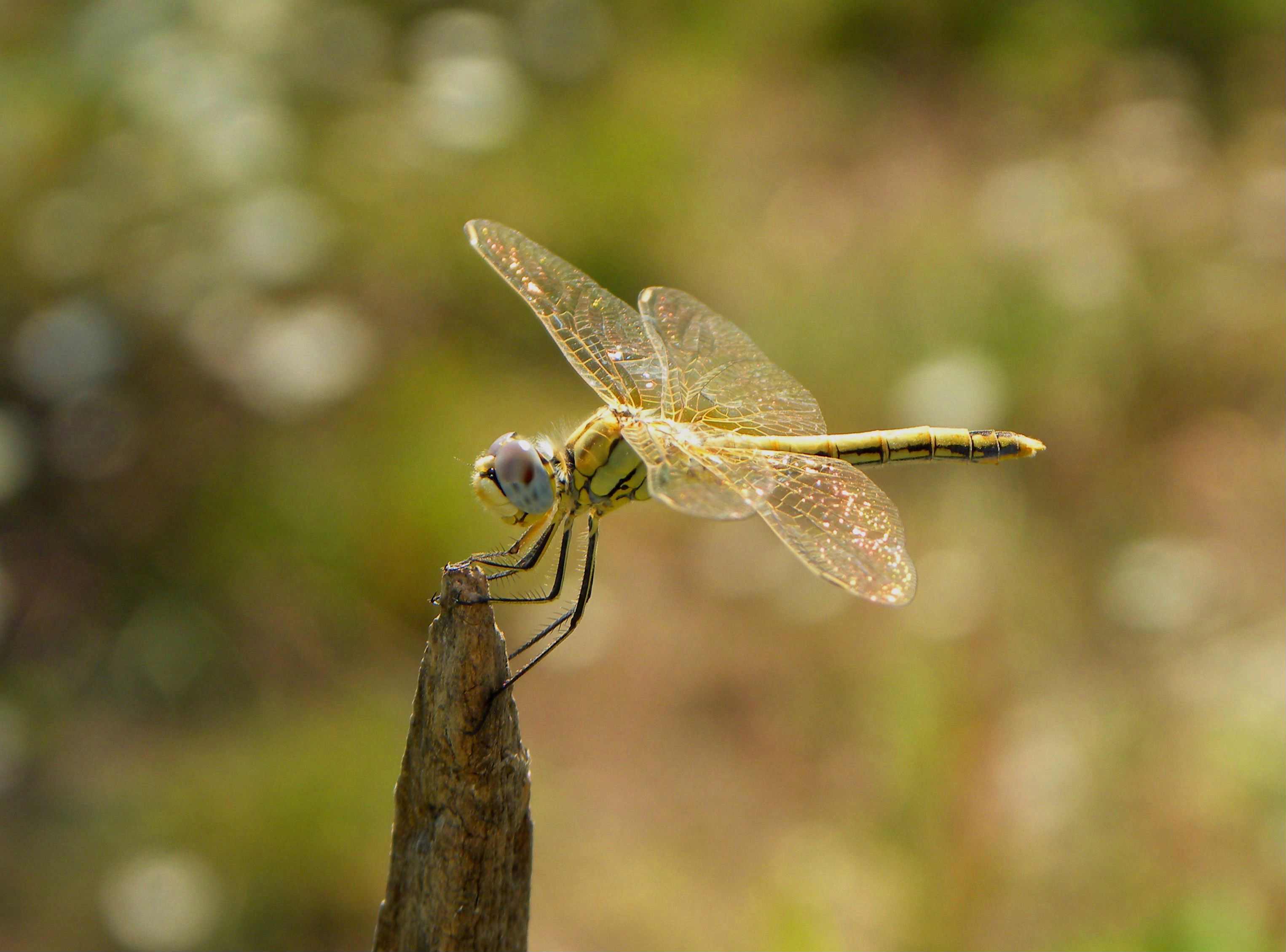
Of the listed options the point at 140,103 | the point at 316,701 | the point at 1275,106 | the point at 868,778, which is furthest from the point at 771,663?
the point at 1275,106

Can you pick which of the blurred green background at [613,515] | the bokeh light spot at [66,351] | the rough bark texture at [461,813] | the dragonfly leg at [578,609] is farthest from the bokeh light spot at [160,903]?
the rough bark texture at [461,813]

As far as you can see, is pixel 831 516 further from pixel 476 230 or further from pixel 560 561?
pixel 476 230

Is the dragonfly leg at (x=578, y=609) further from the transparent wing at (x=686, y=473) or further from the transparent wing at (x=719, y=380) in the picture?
the transparent wing at (x=719, y=380)

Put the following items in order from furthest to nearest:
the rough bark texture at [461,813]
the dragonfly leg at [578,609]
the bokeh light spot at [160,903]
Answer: the bokeh light spot at [160,903]
the dragonfly leg at [578,609]
the rough bark texture at [461,813]

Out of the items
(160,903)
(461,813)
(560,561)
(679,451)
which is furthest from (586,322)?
(160,903)

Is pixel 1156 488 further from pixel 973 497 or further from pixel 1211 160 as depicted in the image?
pixel 1211 160

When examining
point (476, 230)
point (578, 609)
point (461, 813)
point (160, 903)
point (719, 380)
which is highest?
point (476, 230)

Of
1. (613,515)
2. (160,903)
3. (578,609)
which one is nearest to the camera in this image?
(578,609)
